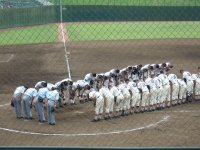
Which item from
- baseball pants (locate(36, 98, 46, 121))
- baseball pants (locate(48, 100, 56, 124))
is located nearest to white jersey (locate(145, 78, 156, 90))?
baseball pants (locate(48, 100, 56, 124))

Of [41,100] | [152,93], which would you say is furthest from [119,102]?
[41,100]

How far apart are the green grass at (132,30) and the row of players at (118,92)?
12788 mm

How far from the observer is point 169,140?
1463cm

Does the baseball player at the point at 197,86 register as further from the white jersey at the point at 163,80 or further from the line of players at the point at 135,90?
the white jersey at the point at 163,80

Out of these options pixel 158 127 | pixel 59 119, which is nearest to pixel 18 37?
pixel 59 119

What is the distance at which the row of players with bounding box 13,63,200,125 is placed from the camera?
16.9 metres

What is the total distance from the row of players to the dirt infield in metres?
0.39

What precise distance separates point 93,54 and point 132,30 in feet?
22.5

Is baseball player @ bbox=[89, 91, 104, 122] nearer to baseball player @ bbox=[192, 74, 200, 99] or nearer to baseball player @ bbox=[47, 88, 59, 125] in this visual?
baseball player @ bbox=[47, 88, 59, 125]

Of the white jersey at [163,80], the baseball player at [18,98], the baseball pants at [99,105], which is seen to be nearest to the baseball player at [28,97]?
the baseball player at [18,98]

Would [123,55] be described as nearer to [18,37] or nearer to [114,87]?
[18,37]

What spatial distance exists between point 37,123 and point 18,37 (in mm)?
16475

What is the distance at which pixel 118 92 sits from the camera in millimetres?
17453

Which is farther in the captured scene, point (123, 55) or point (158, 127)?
point (123, 55)
